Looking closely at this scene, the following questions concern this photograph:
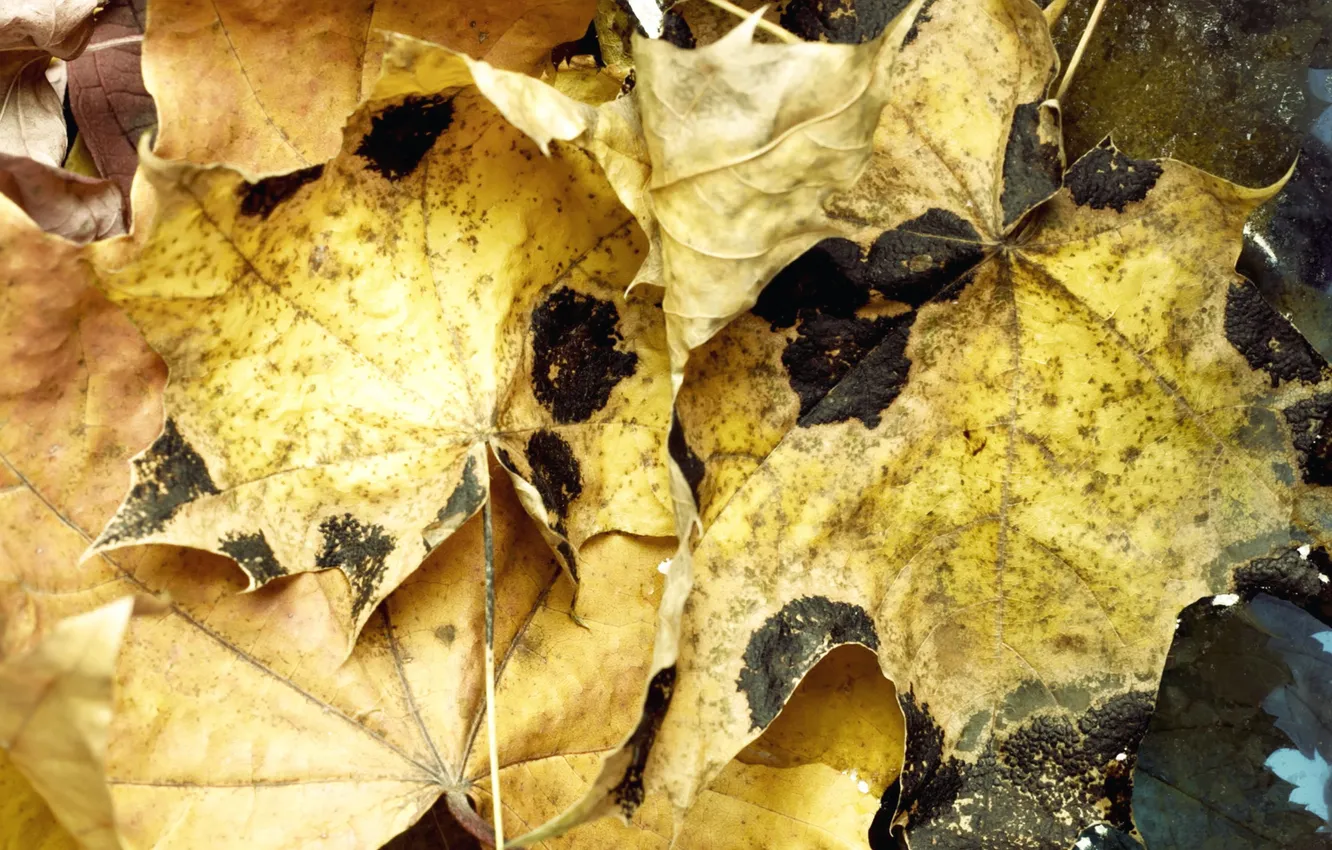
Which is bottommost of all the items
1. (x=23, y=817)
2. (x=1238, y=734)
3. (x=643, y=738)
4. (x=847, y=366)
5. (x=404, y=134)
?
(x=1238, y=734)

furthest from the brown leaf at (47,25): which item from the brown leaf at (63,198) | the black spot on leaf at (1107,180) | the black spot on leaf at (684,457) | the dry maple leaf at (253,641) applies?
the black spot on leaf at (1107,180)

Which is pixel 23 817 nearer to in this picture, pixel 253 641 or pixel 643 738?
pixel 253 641

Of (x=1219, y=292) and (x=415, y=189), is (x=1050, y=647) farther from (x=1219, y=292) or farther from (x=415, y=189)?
(x=415, y=189)

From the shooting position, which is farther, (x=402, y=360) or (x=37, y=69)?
(x=37, y=69)

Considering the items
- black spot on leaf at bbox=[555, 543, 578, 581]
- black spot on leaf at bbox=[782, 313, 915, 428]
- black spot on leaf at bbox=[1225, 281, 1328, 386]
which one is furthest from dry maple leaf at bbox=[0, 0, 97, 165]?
black spot on leaf at bbox=[1225, 281, 1328, 386]

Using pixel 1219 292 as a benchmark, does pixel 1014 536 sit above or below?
below

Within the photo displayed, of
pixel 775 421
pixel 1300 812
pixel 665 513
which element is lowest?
pixel 1300 812

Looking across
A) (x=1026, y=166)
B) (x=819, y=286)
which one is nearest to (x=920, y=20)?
(x=1026, y=166)

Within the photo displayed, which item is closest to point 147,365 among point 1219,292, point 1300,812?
point 1219,292
